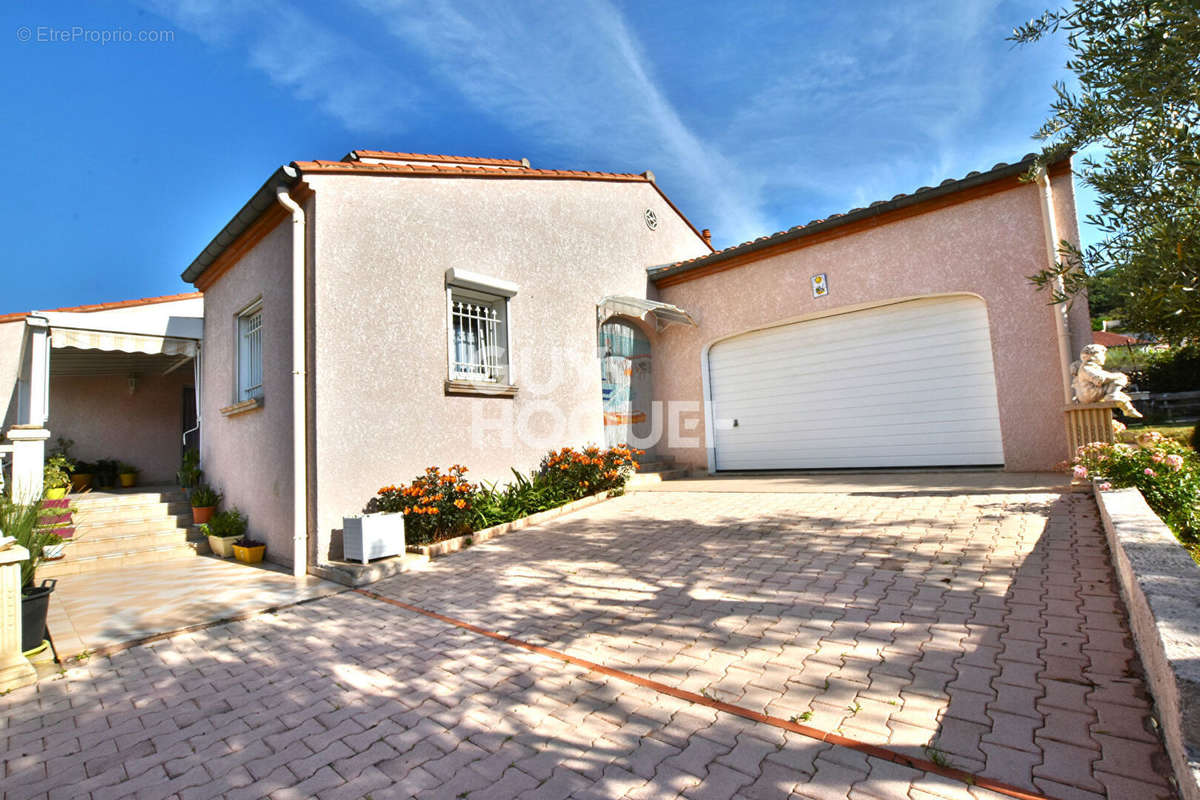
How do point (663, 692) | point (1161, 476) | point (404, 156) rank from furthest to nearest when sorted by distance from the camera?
1. point (404, 156)
2. point (1161, 476)
3. point (663, 692)

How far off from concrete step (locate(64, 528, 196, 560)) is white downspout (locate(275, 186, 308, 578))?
110 inches

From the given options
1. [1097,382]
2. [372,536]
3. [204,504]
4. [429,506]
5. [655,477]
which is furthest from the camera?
[655,477]

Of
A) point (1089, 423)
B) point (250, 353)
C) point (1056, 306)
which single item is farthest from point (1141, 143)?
point (250, 353)

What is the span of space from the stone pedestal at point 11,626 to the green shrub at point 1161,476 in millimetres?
8674

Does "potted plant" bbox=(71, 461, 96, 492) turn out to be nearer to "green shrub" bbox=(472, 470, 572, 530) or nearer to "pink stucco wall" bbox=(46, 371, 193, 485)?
"pink stucco wall" bbox=(46, 371, 193, 485)

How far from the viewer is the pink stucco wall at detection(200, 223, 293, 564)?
638cm

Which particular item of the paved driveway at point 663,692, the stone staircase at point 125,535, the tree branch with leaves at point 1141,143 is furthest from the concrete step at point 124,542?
the tree branch with leaves at point 1141,143

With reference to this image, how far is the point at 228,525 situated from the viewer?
727 cm

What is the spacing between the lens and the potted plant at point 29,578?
3766 mm

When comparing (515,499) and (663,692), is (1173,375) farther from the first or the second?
(663,692)

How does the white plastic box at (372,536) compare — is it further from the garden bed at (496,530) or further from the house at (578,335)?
the house at (578,335)

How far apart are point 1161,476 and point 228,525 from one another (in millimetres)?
10558

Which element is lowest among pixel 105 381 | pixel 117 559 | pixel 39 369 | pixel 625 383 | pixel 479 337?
pixel 117 559

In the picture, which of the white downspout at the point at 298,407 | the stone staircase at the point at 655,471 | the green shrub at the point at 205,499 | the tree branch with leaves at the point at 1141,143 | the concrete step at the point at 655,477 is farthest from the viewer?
the stone staircase at the point at 655,471
